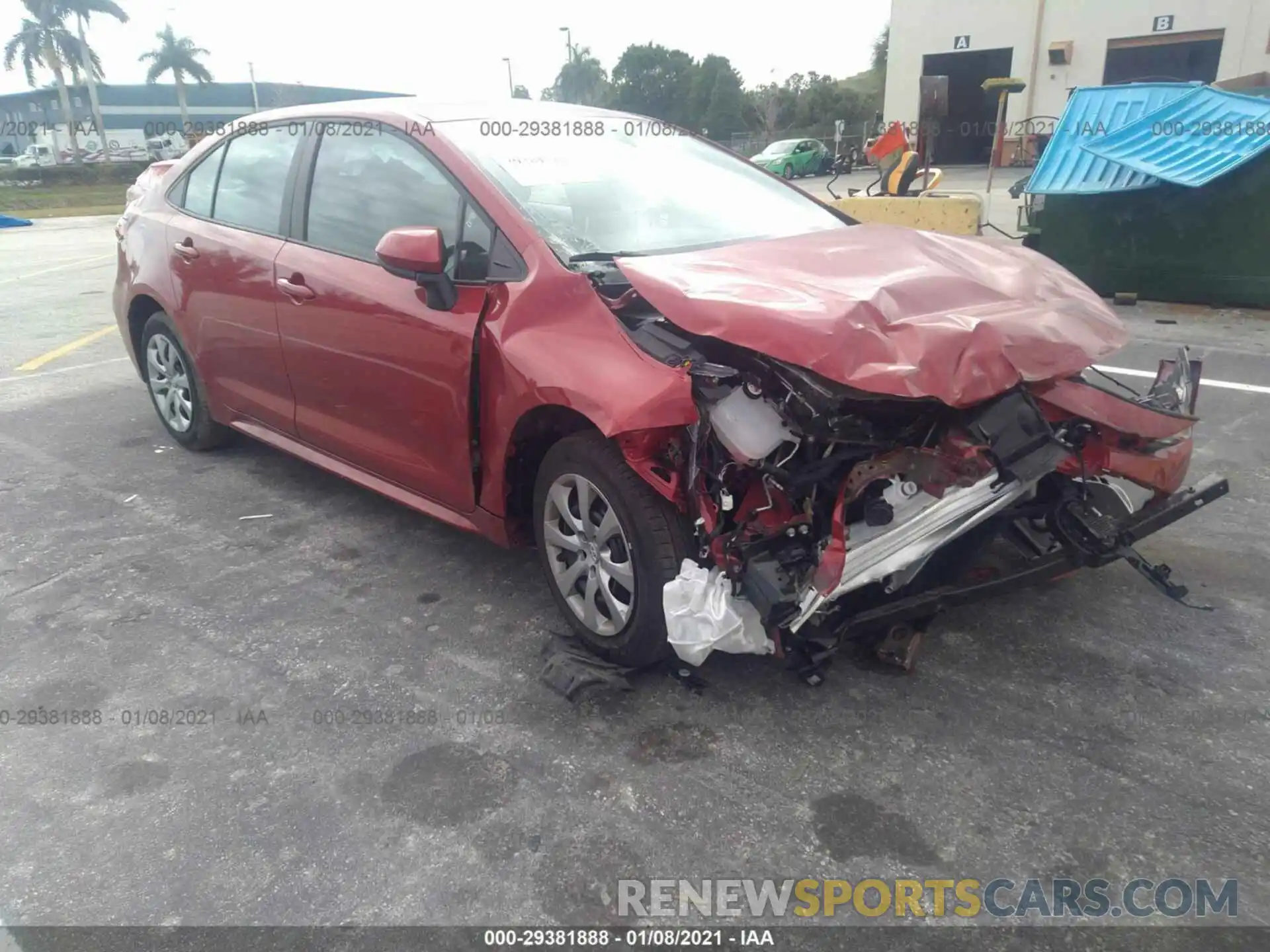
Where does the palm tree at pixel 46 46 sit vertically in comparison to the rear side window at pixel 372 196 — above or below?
above

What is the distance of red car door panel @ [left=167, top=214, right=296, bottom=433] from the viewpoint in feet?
13.3

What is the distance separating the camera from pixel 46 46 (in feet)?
167

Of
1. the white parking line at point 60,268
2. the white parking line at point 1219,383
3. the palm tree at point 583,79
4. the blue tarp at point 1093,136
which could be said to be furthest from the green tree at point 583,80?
the white parking line at point 1219,383

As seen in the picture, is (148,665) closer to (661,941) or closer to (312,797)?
(312,797)

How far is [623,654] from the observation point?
2.93 metres

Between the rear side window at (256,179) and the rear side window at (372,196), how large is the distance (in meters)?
0.28

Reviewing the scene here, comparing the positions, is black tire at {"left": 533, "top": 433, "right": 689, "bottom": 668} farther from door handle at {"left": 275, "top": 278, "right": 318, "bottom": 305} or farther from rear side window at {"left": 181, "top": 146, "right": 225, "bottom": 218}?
rear side window at {"left": 181, "top": 146, "right": 225, "bottom": 218}

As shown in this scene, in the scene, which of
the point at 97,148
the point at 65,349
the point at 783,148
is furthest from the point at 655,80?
the point at 65,349

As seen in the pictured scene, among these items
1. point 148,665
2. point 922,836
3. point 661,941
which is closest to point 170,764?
point 148,665

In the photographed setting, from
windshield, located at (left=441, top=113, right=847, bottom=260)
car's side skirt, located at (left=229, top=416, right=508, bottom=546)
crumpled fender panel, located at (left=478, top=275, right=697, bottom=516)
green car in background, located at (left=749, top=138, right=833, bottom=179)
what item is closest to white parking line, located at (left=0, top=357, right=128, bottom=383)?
car's side skirt, located at (left=229, top=416, right=508, bottom=546)

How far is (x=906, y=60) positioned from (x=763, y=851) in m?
36.2

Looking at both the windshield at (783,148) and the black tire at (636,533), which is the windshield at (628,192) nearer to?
the black tire at (636,533)

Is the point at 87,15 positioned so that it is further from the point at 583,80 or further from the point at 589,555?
the point at 589,555

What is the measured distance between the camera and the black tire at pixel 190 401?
4891mm
